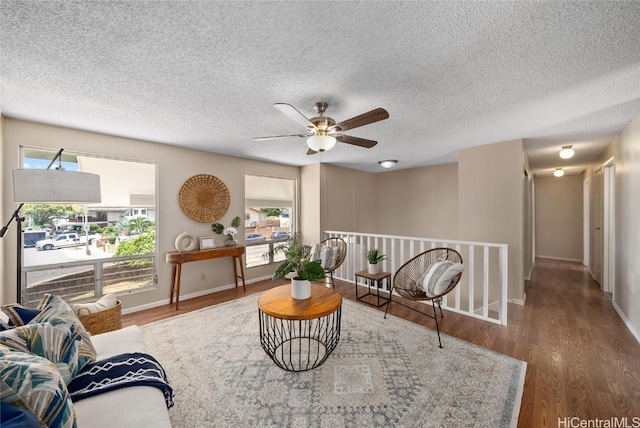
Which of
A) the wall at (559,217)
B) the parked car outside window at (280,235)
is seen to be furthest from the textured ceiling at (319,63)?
the wall at (559,217)

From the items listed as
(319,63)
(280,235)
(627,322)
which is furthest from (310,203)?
(627,322)

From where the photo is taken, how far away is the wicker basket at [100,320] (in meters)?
2.11

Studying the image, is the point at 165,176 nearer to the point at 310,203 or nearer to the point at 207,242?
the point at 207,242

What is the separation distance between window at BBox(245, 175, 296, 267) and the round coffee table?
2.44 meters

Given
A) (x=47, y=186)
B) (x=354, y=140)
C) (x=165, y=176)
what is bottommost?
(x=47, y=186)

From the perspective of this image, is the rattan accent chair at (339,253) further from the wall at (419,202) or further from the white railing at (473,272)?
the wall at (419,202)

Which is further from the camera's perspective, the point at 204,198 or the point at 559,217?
the point at 559,217

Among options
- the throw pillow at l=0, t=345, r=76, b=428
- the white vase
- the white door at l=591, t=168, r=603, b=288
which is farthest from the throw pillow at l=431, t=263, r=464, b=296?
the white door at l=591, t=168, r=603, b=288

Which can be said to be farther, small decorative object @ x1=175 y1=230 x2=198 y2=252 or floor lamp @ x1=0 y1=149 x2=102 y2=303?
small decorative object @ x1=175 y1=230 x2=198 y2=252

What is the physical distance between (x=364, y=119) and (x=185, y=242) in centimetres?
320

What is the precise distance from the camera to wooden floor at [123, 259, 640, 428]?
165 centimetres

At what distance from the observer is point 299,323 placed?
227 centimetres

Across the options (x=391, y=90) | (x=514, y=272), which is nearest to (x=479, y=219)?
(x=514, y=272)

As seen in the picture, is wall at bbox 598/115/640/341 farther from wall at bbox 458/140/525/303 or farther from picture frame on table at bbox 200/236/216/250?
picture frame on table at bbox 200/236/216/250
